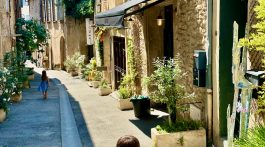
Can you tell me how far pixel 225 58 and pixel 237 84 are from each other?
182 cm

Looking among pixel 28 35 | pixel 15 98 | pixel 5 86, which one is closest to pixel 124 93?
pixel 5 86

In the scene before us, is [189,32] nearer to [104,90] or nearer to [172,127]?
[172,127]

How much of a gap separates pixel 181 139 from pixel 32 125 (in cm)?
536

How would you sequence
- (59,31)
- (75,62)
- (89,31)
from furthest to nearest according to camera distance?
(59,31)
(75,62)
(89,31)

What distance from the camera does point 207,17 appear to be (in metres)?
7.28

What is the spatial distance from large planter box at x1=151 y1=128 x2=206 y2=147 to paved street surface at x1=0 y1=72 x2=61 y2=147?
108 inches

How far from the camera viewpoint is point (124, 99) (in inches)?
497

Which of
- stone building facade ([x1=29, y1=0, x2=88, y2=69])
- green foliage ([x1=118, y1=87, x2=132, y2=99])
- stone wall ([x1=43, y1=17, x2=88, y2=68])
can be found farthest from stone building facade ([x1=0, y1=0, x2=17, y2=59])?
stone building facade ([x1=29, y1=0, x2=88, y2=69])

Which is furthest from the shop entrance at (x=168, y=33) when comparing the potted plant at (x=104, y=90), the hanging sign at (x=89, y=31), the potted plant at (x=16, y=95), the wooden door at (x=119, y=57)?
the hanging sign at (x=89, y=31)

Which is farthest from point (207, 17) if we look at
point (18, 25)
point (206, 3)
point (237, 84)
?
point (18, 25)

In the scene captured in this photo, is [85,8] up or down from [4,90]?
up

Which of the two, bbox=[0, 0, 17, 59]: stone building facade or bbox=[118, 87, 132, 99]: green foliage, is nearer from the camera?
bbox=[118, 87, 132, 99]: green foliage

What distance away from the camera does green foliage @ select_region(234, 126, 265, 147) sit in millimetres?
4554

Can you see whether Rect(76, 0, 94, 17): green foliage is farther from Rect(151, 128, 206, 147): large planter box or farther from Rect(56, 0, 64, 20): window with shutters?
Rect(151, 128, 206, 147): large planter box
